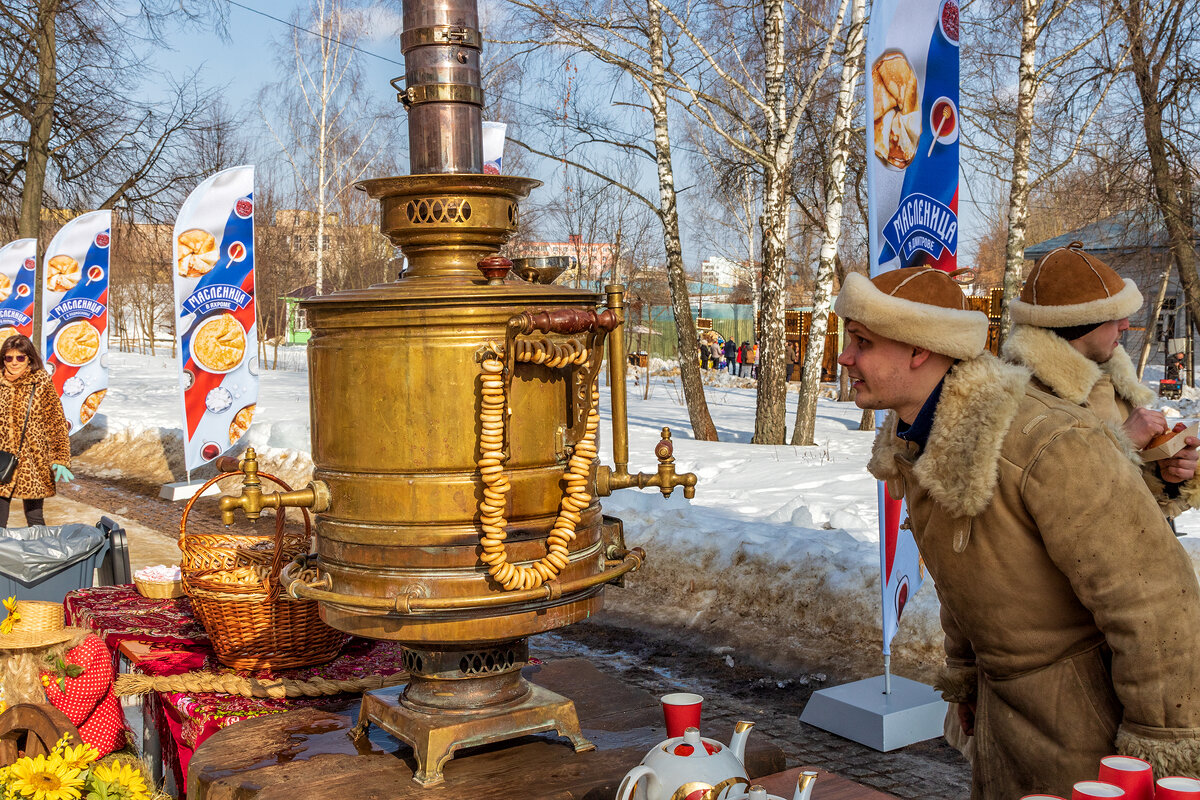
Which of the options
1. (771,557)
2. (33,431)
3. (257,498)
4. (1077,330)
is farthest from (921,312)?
(33,431)

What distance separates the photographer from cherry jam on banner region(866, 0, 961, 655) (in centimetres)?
438

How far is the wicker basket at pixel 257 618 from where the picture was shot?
12.1ft

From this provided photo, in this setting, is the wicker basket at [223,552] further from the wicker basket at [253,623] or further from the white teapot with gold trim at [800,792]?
the white teapot with gold trim at [800,792]

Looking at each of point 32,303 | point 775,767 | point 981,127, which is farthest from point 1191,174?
point 32,303

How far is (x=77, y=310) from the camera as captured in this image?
13.4 meters

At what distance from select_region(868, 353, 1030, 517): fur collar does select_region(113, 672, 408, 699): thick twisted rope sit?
200 centimetres

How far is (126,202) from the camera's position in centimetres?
1806

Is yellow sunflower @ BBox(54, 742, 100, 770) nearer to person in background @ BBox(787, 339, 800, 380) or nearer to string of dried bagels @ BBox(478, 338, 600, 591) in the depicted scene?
string of dried bagels @ BBox(478, 338, 600, 591)

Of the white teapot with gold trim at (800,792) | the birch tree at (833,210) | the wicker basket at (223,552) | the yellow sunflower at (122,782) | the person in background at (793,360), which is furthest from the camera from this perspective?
the person in background at (793,360)

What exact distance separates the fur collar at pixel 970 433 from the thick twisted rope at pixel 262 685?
2.00 meters

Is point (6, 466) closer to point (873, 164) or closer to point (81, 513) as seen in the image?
point (81, 513)

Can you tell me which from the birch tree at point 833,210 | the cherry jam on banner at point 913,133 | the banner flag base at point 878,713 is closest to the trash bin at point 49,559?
the banner flag base at point 878,713

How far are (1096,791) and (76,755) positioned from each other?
2.63 meters

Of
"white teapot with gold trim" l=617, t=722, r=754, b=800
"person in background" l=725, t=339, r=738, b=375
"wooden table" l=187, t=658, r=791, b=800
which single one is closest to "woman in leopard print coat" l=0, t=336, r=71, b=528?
"wooden table" l=187, t=658, r=791, b=800
